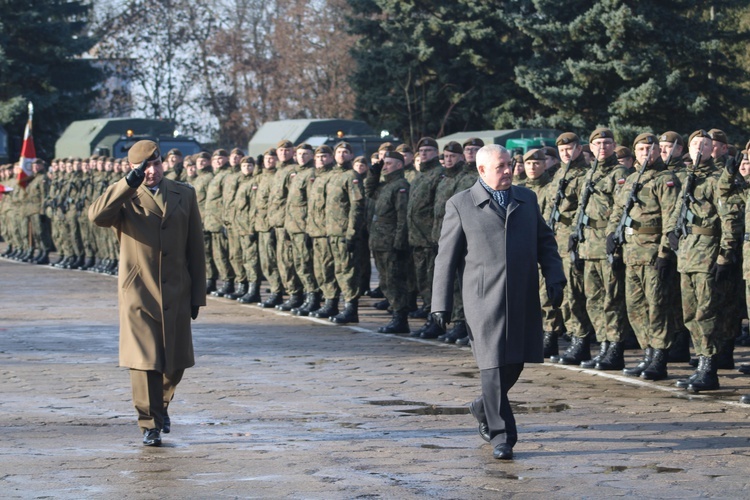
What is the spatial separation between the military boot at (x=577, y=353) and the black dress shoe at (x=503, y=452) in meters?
4.44

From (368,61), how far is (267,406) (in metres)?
31.8

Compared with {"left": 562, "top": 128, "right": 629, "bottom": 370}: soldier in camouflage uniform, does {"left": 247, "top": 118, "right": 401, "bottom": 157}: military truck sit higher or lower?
higher

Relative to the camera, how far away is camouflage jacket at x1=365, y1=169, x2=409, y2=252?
15.7 meters

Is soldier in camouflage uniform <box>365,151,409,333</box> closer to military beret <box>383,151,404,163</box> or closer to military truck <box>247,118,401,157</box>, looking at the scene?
military beret <box>383,151,404,163</box>

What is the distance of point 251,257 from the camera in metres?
19.2

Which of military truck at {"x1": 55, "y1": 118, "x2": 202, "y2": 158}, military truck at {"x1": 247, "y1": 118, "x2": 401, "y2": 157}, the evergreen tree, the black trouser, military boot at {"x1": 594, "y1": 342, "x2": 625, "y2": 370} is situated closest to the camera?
the black trouser

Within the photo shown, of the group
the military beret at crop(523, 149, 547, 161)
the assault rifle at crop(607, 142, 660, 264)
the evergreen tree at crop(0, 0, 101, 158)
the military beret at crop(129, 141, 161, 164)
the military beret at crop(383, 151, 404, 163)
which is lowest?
the assault rifle at crop(607, 142, 660, 264)

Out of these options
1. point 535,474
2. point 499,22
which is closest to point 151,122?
point 499,22

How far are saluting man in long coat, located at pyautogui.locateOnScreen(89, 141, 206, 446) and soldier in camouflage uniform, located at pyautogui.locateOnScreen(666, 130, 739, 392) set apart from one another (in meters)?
3.86

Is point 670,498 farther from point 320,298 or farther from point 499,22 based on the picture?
point 499,22

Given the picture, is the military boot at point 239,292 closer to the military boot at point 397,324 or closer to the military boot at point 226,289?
the military boot at point 226,289

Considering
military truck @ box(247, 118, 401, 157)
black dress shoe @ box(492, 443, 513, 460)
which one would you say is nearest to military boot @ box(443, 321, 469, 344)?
black dress shoe @ box(492, 443, 513, 460)

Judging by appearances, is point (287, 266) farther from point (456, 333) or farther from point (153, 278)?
point (153, 278)

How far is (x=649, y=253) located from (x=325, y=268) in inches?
233
